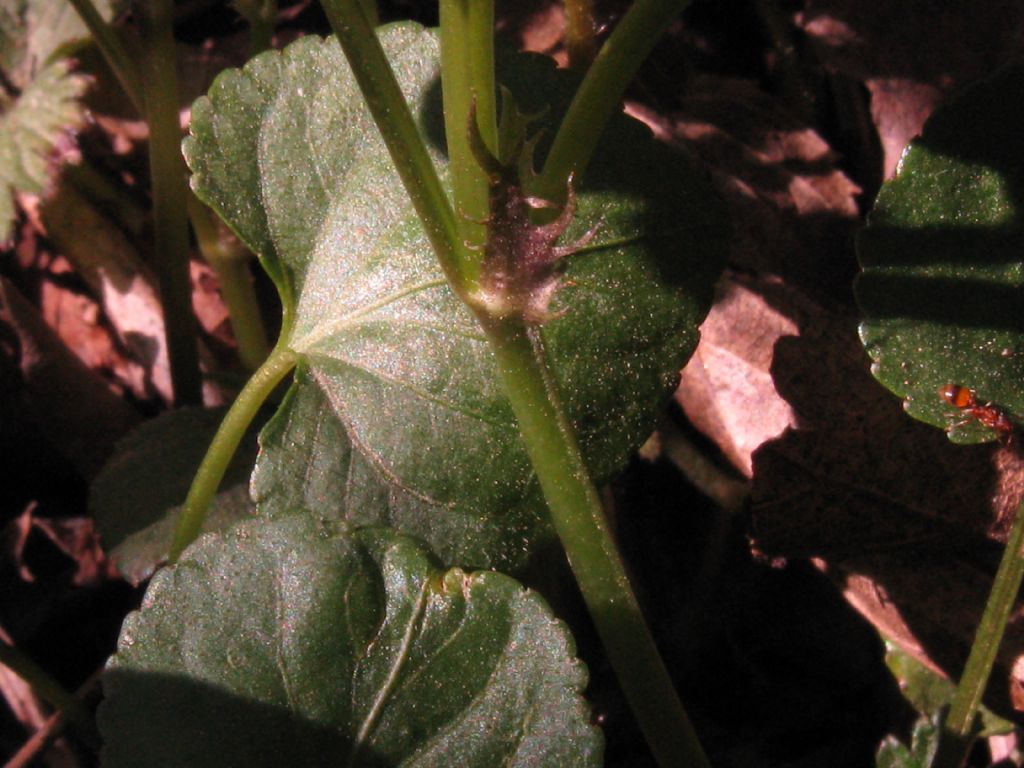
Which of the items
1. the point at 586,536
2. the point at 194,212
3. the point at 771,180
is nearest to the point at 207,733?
the point at 586,536

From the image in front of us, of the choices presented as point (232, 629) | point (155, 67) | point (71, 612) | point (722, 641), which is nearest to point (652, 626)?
point (722, 641)

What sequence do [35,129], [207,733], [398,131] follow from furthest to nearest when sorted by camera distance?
1. [35,129]
2. [207,733]
3. [398,131]

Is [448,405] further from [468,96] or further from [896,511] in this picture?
[896,511]

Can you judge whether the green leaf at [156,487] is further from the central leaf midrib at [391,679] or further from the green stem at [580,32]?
the green stem at [580,32]

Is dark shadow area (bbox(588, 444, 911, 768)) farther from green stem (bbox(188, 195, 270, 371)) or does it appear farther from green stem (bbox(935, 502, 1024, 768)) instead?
green stem (bbox(188, 195, 270, 371))

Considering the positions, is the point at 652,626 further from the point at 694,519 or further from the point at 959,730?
the point at 959,730

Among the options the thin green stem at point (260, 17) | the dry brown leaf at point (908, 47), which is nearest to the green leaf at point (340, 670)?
the thin green stem at point (260, 17)
